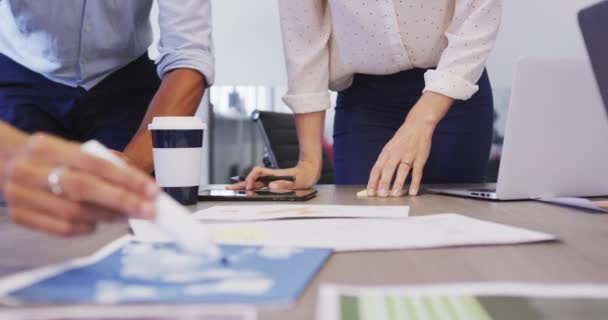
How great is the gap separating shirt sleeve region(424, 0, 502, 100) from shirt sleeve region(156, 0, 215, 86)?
526 millimetres

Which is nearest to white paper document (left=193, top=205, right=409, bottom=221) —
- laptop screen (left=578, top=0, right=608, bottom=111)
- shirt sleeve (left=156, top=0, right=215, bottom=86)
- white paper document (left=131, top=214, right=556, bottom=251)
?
white paper document (left=131, top=214, right=556, bottom=251)

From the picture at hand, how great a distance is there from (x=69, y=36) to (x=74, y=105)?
165 mm

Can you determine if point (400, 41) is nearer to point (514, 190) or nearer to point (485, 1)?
point (485, 1)

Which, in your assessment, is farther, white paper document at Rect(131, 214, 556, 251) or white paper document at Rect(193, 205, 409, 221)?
white paper document at Rect(193, 205, 409, 221)

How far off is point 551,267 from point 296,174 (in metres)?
0.87

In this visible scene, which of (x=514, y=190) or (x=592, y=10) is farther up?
(x=592, y=10)

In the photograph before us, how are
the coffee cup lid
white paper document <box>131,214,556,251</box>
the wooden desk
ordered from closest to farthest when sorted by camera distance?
1. the wooden desk
2. white paper document <box>131,214,556,251</box>
3. the coffee cup lid

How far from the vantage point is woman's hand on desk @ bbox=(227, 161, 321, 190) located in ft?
4.17

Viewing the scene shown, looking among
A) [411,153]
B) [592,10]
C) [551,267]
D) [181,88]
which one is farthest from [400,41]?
[551,267]

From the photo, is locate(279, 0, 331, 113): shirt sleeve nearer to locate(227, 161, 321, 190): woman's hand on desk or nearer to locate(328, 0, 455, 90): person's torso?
locate(328, 0, 455, 90): person's torso

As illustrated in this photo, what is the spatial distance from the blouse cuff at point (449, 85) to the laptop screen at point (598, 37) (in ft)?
1.61

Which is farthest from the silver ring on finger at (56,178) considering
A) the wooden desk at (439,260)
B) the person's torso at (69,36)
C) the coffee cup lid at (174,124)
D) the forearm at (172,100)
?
the person's torso at (69,36)

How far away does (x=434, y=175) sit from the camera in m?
1.52

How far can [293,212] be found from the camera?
86 cm
